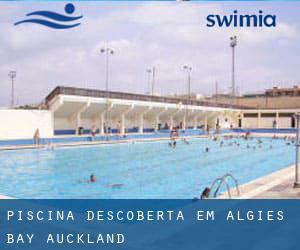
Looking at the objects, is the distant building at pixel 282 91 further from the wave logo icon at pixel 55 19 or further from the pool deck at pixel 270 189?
the pool deck at pixel 270 189

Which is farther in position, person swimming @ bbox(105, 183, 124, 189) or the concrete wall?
the concrete wall

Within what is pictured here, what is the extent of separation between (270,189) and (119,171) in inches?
280

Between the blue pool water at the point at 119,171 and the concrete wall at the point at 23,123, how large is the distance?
463 cm

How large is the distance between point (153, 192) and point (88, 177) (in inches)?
122

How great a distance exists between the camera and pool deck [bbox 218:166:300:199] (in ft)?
22.9

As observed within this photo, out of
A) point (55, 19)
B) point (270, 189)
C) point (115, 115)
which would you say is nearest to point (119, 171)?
point (270, 189)

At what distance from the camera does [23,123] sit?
79.3 feet

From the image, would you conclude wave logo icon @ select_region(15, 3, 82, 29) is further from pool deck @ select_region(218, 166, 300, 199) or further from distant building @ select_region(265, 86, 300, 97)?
distant building @ select_region(265, 86, 300, 97)

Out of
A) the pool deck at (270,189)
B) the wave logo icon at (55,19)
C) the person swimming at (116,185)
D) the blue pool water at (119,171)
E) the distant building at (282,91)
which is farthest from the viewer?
the distant building at (282,91)

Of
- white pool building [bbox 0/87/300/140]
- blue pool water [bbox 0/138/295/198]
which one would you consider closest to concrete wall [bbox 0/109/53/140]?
white pool building [bbox 0/87/300/140]

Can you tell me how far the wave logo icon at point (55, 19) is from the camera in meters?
20.5

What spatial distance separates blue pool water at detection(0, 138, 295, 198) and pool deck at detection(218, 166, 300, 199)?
2104mm

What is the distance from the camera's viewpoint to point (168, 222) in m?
5.40

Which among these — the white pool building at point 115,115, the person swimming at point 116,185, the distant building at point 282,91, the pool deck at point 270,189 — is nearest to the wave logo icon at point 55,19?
the white pool building at point 115,115
